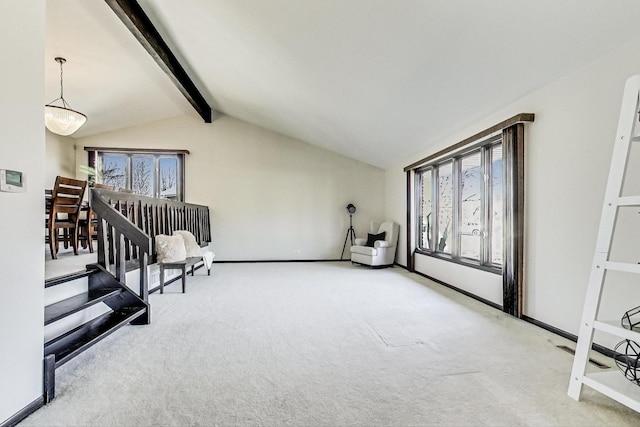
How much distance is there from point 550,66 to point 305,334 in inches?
118

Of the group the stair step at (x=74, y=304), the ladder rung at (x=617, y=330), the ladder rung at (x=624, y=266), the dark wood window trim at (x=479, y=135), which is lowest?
the stair step at (x=74, y=304)

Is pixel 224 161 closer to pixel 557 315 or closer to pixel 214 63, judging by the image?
pixel 214 63

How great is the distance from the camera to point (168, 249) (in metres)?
4.07

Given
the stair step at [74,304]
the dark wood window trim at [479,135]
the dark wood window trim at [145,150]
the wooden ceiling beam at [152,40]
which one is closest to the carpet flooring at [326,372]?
the stair step at [74,304]

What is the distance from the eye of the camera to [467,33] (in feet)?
8.07

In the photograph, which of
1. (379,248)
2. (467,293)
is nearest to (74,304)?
(467,293)

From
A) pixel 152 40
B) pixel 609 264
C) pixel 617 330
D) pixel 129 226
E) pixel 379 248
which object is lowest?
pixel 379 248

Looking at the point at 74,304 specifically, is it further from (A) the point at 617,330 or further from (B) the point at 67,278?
(A) the point at 617,330

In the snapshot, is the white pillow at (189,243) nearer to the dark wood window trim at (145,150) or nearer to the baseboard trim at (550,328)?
the dark wood window trim at (145,150)

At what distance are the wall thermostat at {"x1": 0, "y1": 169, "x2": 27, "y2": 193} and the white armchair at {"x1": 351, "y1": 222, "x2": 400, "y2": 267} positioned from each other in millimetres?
5251

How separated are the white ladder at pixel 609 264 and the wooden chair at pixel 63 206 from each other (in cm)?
475

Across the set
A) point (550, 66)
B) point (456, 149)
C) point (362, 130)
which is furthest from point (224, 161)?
point (550, 66)

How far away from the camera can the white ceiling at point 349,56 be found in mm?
2258

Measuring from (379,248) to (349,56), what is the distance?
3.81 metres
